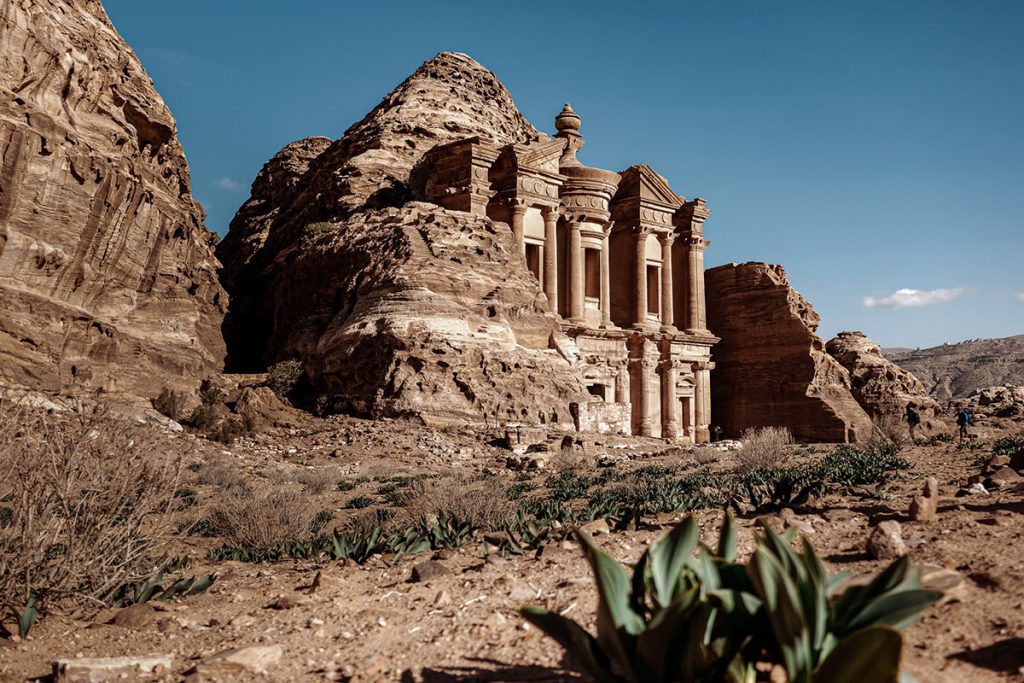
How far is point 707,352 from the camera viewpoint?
37.6 meters

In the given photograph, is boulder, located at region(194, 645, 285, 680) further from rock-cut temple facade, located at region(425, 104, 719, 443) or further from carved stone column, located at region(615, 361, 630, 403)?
carved stone column, located at region(615, 361, 630, 403)

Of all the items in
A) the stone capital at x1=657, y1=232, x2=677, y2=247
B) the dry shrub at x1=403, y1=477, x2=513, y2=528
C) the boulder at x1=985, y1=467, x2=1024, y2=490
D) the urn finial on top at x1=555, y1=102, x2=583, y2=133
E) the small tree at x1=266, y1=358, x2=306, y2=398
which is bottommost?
the dry shrub at x1=403, y1=477, x2=513, y2=528

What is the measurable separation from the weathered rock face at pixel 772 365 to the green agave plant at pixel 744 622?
1331 inches

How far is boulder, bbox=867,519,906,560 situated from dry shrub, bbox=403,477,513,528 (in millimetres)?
4092

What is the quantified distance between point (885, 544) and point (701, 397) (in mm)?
32986

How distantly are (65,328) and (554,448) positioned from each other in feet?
40.5

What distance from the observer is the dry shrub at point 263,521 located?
8367 millimetres

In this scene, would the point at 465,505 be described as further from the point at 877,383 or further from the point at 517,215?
the point at 877,383

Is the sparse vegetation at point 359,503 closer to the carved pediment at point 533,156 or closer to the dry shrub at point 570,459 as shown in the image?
the dry shrub at point 570,459

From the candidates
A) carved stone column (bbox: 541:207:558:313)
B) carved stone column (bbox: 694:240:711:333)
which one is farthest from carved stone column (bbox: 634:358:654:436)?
carved stone column (bbox: 541:207:558:313)

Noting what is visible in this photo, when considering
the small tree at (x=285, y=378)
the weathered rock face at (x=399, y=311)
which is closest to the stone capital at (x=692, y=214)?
the weathered rock face at (x=399, y=311)

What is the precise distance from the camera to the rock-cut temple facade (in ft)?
102

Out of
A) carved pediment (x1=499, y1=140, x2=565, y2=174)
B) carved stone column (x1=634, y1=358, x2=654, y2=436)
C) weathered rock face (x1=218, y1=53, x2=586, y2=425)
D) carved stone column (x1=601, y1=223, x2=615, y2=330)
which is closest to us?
weathered rock face (x1=218, y1=53, x2=586, y2=425)

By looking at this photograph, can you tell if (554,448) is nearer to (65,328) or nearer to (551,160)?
(65,328)
